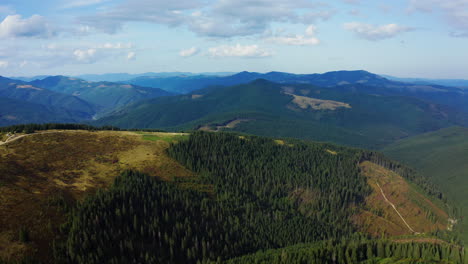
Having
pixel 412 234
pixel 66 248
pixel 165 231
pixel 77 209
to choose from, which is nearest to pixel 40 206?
pixel 77 209

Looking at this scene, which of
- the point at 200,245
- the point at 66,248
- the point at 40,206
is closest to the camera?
the point at 66,248

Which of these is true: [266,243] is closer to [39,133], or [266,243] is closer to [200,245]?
[200,245]

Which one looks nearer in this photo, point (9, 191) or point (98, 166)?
point (9, 191)

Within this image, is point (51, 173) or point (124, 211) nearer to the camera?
point (124, 211)

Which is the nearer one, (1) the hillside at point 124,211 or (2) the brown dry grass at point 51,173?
(2) the brown dry grass at point 51,173

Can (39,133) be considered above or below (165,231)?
above

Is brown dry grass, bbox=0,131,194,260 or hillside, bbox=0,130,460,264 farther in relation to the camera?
hillside, bbox=0,130,460,264

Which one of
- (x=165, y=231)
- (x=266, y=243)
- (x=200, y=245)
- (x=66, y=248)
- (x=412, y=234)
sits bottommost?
(x=412, y=234)

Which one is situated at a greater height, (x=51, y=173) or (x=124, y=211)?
(x=51, y=173)
